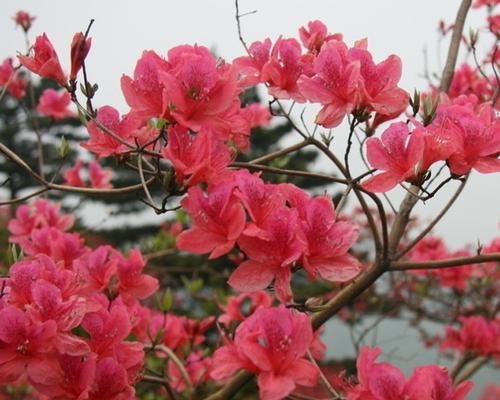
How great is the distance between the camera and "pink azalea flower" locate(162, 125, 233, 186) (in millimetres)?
1020

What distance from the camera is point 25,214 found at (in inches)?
84.7

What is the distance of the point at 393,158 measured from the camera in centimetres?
110

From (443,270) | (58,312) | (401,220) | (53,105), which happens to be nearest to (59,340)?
(58,312)

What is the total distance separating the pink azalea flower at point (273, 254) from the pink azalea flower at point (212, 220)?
3cm

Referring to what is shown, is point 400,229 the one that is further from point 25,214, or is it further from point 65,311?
point 25,214

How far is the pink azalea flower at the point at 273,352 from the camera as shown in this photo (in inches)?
37.7

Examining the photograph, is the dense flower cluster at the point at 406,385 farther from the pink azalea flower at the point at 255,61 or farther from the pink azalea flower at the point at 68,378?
the pink azalea flower at the point at 255,61

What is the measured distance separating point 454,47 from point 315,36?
66cm

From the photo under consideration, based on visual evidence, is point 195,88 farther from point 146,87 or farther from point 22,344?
point 22,344

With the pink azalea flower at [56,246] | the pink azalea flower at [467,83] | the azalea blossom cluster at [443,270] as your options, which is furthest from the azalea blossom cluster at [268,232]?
the azalea blossom cluster at [443,270]

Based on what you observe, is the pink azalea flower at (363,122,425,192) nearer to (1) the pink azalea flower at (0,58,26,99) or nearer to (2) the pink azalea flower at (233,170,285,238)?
(2) the pink azalea flower at (233,170,285,238)

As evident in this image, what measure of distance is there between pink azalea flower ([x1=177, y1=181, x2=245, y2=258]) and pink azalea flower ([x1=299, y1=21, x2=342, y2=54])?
54 cm

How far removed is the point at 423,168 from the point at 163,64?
0.45 metres

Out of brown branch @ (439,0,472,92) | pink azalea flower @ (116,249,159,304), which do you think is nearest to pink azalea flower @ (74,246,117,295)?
pink azalea flower @ (116,249,159,304)
